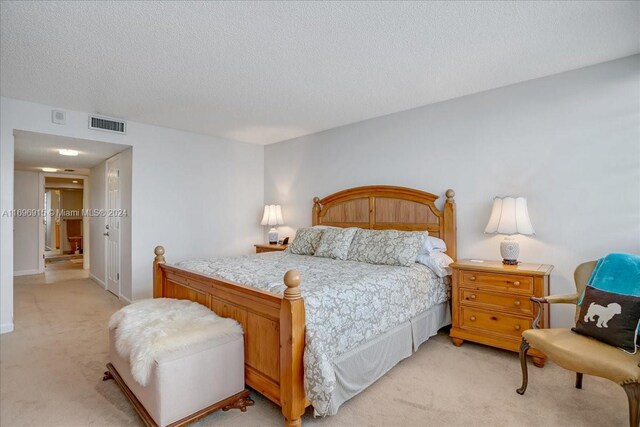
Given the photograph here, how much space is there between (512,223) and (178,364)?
285cm

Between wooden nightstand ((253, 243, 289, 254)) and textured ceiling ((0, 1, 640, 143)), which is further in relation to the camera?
wooden nightstand ((253, 243, 289, 254))

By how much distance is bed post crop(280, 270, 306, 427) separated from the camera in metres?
1.80

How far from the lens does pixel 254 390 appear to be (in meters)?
2.31

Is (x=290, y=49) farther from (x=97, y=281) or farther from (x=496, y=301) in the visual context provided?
(x=97, y=281)

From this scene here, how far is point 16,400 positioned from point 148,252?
7.84ft

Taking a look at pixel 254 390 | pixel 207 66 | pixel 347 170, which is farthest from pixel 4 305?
pixel 347 170

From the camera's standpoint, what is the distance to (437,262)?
10.4ft

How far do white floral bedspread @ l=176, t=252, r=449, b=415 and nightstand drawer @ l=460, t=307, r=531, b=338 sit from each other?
0.97 ft

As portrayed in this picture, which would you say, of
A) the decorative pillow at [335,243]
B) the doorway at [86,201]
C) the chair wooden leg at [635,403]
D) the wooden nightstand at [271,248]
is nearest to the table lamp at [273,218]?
the wooden nightstand at [271,248]

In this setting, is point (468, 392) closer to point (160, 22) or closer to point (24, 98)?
point (160, 22)

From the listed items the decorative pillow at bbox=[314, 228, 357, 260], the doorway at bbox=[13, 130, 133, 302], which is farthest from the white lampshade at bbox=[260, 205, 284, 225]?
the doorway at bbox=[13, 130, 133, 302]

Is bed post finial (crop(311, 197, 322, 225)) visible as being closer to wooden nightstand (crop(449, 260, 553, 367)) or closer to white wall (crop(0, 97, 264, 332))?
white wall (crop(0, 97, 264, 332))

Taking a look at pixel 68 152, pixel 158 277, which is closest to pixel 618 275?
pixel 158 277

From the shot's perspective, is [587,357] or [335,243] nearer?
[587,357]
